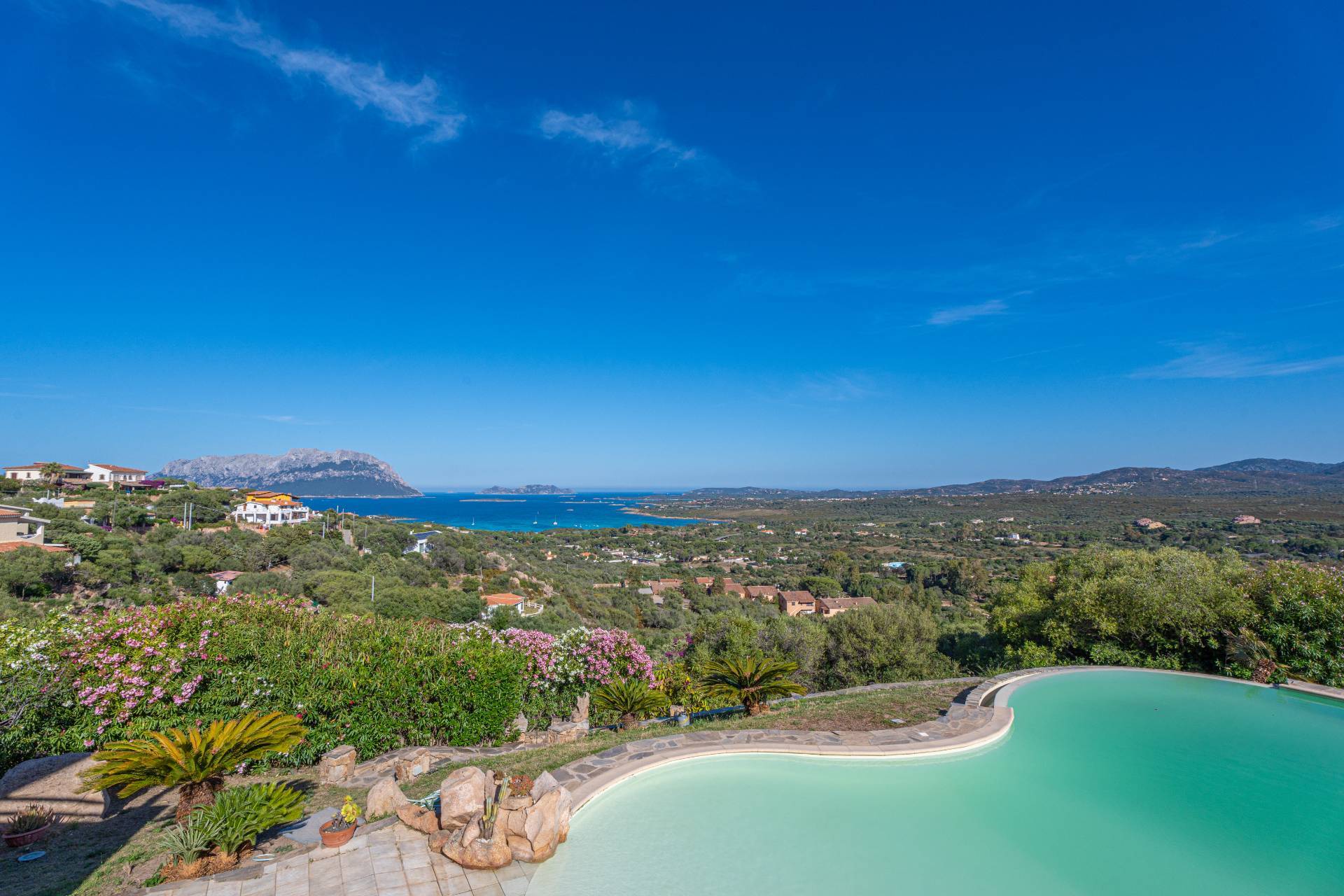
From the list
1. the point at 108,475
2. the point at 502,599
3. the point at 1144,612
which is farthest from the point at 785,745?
the point at 108,475

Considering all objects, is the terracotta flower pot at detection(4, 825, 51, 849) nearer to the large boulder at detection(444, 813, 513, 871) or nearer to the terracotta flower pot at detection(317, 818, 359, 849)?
the terracotta flower pot at detection(317, 818, 359, 849)

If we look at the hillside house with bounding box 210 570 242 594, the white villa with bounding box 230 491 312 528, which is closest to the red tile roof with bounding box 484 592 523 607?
the hillside house with bounding box 210 570 242 594

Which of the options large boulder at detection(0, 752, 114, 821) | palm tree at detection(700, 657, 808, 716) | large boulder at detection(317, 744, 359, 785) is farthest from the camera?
palm tree at detection(700, 657, 808, 716)

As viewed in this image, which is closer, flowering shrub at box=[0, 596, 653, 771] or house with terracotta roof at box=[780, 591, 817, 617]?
flowering shrub at box=[0, 596, 653, 771]

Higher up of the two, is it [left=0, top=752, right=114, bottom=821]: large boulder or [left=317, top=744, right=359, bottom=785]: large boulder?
[left=0, top=752, right=114, bottom=821]: large boulder

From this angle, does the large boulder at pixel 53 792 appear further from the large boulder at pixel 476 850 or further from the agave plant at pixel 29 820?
the large boulder at pixel 476 850

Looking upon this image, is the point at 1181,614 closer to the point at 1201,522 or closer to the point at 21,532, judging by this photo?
the point at 21,532

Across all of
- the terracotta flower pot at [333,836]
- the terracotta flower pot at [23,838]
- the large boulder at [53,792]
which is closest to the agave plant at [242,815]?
the terracotta flower pot at [333,836]

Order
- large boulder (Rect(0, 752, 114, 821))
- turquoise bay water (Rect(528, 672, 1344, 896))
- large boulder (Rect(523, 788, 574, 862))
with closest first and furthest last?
large boulder (Rect(523, 788, 574, 862)) → turquoise bay water (Rect(528, 672, 1344, 896)) → large boulder (Rect(0, 752, 114, 821))
